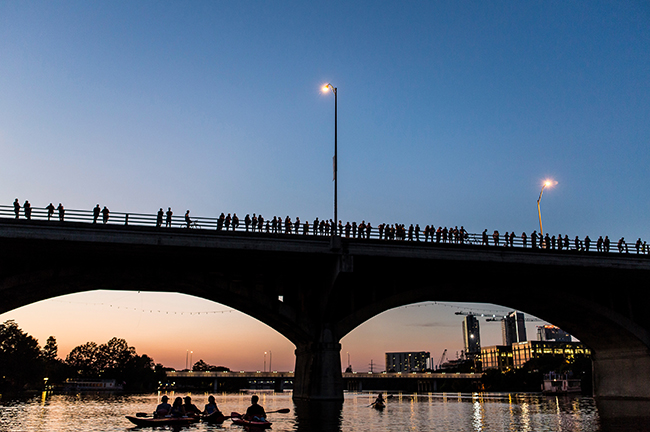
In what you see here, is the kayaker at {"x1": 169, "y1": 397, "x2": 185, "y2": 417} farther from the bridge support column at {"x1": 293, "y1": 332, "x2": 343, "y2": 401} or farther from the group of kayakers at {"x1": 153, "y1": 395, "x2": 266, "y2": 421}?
the bridge support column at {"x1": 293, "y1": 332, "x2": 343, "y2": 401}

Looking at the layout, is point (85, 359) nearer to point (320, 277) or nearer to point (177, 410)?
point (320, 277)

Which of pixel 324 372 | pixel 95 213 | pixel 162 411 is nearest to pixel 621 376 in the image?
pixel 324 372

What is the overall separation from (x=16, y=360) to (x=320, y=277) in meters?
80.1

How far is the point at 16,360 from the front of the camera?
9981 cm

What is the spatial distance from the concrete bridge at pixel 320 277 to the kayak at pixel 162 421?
13640mm

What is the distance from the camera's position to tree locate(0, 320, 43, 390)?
323 ft

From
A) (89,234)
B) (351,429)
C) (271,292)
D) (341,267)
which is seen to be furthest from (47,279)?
(351,429)

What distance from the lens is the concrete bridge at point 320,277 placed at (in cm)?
3875

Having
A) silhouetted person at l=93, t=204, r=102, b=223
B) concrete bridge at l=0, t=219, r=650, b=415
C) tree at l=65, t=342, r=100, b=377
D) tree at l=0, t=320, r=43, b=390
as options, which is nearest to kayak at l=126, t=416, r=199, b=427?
concrete bridge at l=0, t=219, r=650, b=415

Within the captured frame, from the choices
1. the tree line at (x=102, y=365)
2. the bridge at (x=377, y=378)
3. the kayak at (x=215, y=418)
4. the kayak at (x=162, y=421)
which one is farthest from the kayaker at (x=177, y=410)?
the tree line at (x=102, y=365)

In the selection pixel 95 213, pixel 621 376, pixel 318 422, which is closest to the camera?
pixel 318 422

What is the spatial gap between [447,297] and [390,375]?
94198 millimetres

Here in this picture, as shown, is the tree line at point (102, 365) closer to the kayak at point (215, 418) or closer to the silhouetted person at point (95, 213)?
the silhouetted person at point (95, 213)

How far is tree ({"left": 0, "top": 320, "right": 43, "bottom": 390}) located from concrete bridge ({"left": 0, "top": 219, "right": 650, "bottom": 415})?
208ft
